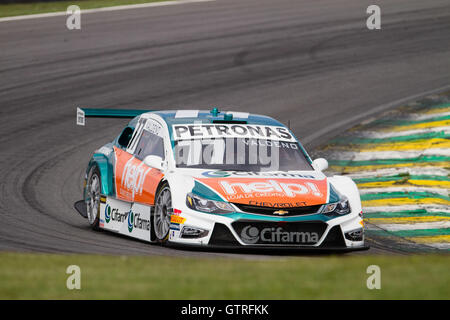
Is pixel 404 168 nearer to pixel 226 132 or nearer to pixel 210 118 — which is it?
pixel 210 118

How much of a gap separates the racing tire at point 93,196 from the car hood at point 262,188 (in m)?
1.81

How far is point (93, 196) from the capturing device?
1109cm

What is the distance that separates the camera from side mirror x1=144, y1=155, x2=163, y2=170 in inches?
378

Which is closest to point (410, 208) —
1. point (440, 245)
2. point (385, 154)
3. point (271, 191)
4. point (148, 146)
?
point (440, 245)

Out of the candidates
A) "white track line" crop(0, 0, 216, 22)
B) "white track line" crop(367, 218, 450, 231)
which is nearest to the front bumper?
"white track line" crop(367, 218, 450, 231)

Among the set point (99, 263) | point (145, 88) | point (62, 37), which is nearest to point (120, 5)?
point (62, 37)

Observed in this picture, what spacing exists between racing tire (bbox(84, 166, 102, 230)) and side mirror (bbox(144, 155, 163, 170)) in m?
1.26

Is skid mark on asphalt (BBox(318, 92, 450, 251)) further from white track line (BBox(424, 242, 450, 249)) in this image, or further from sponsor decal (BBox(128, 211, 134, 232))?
sponsor decal (BBox(128, 211, 134, 232))

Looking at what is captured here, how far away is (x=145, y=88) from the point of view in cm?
1938
